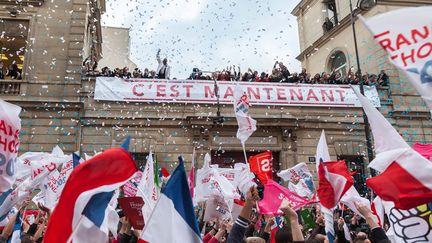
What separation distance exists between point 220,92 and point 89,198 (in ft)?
43.4

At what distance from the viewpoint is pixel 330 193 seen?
4.42m

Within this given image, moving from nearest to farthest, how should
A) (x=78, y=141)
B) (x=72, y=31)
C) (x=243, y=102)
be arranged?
1. (x=243, y=102)
2. (x=78, y=141)
3. (x=72, y=31)

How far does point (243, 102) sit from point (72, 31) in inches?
385

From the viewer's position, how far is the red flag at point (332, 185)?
435 centimetres

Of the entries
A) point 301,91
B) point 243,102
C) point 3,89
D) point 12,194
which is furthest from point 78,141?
point 12,194

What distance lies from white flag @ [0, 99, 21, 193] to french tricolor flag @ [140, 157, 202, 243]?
142 centimetres

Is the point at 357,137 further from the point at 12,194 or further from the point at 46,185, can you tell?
the point at 12,194

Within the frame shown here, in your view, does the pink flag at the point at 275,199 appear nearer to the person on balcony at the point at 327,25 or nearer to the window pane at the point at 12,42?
the window pane at the point at 12,42

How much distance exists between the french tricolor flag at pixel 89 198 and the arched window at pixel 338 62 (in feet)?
69.2

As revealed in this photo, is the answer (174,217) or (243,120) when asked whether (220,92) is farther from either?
(174,217)

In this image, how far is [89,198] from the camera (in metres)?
2.84

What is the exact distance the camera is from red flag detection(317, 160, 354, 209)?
4352mm

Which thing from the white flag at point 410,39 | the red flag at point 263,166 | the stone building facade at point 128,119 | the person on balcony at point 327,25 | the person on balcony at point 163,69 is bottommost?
the red flag at point 263,166

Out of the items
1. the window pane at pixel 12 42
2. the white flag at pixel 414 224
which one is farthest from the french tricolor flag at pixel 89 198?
the window pane at pixel 12 42
